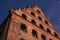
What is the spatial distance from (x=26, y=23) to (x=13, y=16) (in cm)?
179

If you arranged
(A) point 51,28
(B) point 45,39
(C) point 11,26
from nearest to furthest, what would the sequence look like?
→ (C) point 11,26, (B) point 45,39, (A) point 51,28

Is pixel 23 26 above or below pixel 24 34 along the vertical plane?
above

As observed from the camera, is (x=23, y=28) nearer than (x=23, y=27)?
Yes

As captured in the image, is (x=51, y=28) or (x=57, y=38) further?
(x=51, y=28)

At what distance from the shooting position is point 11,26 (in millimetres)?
15273

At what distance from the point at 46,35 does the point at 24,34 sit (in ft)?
12.8

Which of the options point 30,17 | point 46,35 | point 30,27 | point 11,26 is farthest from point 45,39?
point 11,26

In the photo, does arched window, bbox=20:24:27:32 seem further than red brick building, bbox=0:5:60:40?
Yes

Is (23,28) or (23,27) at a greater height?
(23,27)

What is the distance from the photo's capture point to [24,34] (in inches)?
623

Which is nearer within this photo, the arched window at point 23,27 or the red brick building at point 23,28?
the red brick building at point 23,28

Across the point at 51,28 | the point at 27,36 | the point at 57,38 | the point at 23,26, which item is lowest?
the point at 27,36

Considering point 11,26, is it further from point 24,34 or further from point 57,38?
point 57,38

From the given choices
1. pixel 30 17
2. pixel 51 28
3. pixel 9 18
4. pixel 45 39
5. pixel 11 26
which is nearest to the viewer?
pixel 11 26
